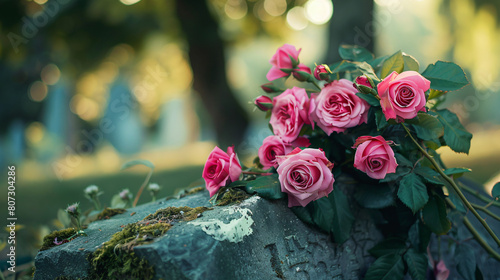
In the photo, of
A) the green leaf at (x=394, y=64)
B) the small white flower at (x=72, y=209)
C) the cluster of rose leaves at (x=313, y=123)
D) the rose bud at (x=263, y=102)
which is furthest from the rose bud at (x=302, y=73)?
the small white flower at (x=72, y=209)

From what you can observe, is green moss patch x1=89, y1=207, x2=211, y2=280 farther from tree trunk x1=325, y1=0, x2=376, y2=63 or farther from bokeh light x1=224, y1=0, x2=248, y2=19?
bokeh light x1=224, y1=0, x2=248, y2=19

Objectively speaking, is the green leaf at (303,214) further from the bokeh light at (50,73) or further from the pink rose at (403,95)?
the bokeh light at (50,73)

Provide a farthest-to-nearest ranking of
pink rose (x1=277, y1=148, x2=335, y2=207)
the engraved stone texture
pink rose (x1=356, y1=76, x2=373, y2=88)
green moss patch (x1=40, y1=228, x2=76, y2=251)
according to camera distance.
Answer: pink rose (x1=356, y1=76, x2=373, y2=88), green moss patch (x1=40, y1=228, x2=76, y2=251), pink rose (x1=277, y1=148, x2=335, y2=207), the engraved stone texture

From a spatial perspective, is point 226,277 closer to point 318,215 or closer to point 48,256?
point 318,215

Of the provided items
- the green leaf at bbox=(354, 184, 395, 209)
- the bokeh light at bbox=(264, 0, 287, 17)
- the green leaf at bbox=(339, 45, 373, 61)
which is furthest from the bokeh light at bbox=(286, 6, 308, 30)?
the green leaf at bbox=(354, 184, 395, 209)

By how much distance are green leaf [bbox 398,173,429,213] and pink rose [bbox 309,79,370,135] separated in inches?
10.5

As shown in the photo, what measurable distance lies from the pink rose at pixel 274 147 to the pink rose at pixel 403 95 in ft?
1.17

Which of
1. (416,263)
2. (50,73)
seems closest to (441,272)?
(416,263)

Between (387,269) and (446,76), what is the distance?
0.76 m

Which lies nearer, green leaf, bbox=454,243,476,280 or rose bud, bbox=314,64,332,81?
rose bud, bbox=314,64,332,81

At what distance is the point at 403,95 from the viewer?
1.29 m

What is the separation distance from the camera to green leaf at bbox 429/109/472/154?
149 centimetres

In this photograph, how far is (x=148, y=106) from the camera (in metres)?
17.0

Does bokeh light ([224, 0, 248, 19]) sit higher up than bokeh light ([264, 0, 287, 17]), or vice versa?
bokeh light ([224, 0, 248, 19])
